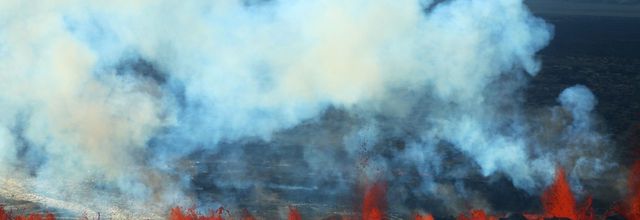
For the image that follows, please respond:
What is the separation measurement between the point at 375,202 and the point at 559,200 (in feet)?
20.8

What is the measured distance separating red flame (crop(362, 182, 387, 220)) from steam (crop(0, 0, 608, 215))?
36.9 inches

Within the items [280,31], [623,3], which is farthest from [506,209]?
[623,3]

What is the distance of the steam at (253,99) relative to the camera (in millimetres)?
26453

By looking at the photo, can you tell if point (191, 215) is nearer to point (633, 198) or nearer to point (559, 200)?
point (559, 200)

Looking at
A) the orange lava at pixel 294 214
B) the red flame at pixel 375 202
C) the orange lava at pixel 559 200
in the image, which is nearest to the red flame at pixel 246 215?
the orange lava at pixel 294 214

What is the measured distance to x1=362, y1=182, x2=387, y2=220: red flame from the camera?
23.3 meters

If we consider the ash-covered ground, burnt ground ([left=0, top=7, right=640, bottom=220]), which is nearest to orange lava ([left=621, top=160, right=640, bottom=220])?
the ash-covered ground

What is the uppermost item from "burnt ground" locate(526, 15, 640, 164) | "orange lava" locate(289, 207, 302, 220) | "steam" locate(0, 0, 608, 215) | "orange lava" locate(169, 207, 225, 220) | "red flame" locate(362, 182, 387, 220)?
"burnt ground" locate(526, 15, 640, 164)

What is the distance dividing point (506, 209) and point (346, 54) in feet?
31.5

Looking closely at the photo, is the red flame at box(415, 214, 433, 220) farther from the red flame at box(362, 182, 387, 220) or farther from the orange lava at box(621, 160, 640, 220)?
the orange lava at box(621, 160, 640, 220)

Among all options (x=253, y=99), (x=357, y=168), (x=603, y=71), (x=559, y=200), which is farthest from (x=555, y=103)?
(x=253, y=99)

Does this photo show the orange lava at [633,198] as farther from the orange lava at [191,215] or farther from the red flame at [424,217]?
the orange lava at [191,215]

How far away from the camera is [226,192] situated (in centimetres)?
2511

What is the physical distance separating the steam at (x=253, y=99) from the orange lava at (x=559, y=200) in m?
0.51
